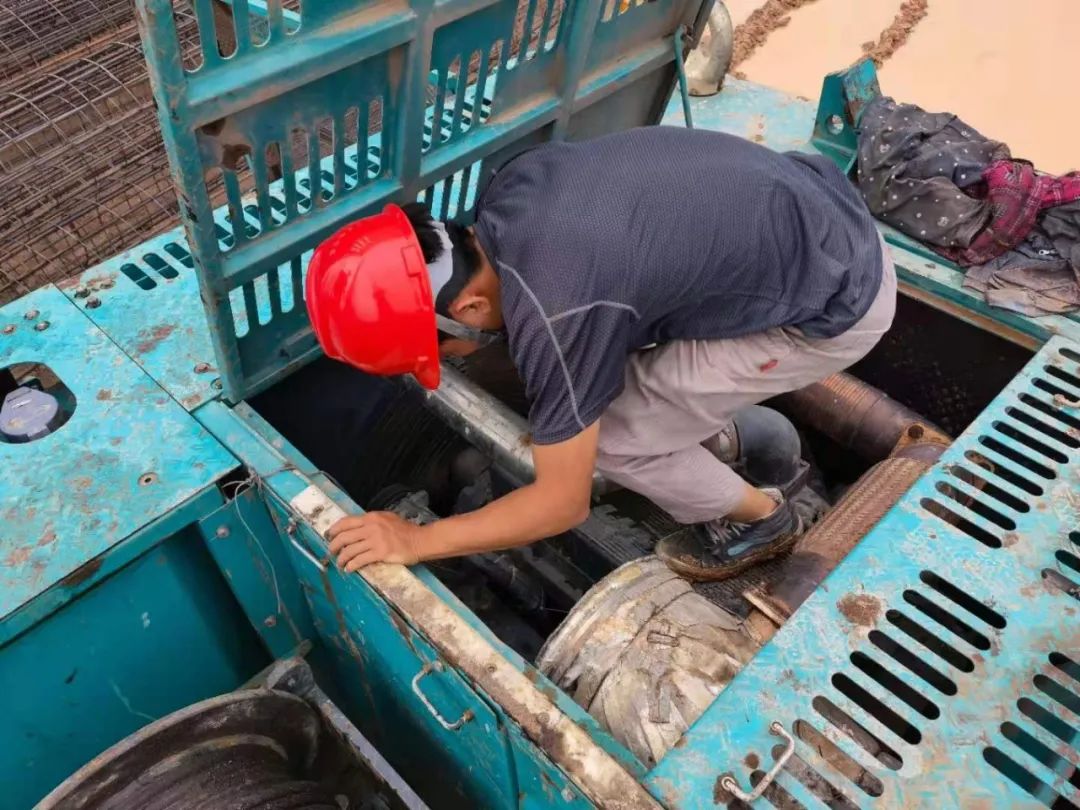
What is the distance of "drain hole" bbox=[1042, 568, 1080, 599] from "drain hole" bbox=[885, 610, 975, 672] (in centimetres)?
18

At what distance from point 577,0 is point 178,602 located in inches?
50.0

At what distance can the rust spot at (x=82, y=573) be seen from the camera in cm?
117

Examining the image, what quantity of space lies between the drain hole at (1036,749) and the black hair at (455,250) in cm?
94

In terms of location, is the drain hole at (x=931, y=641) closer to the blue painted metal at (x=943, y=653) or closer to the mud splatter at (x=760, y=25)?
the blue painted metal at (x=943, y=653)

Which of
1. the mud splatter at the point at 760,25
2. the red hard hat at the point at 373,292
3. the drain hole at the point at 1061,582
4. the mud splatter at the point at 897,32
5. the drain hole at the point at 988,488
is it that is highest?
the red hard hat at the point at 373,292

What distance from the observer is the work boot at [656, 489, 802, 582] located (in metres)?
1.71

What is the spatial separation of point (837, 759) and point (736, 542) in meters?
0.73

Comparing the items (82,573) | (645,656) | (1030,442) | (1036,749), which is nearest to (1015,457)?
(1030,442)

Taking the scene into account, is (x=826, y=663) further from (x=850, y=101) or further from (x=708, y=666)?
(x=850, y=101)

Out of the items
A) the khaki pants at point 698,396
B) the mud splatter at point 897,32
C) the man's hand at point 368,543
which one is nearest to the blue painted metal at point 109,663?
the man's hand at point 368,543

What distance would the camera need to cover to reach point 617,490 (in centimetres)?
197

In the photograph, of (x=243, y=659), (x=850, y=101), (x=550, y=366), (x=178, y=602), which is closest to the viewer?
(x=550, y=366)

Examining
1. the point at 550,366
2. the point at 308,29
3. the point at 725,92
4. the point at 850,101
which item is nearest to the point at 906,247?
the point at 850,101

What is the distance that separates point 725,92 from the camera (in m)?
2.35
